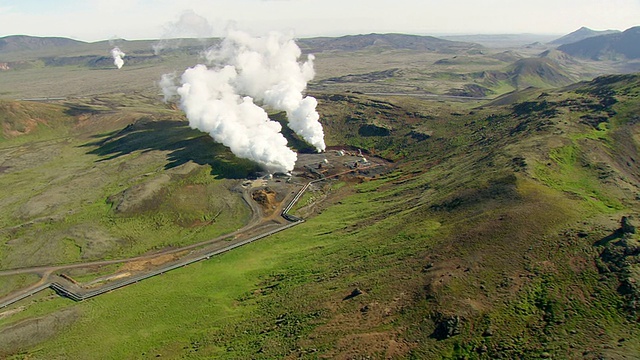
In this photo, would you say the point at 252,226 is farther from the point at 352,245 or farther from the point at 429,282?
the point at 429,282

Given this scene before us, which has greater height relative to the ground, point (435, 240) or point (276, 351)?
point (435, 240)

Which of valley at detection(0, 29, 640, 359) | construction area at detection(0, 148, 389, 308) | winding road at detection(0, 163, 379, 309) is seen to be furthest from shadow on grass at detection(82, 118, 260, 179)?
winding road at detection(0, 163, 379, 309)

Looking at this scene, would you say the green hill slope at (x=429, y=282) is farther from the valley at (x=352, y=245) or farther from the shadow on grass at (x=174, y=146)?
the shadow on grass at (x=174, y=146)

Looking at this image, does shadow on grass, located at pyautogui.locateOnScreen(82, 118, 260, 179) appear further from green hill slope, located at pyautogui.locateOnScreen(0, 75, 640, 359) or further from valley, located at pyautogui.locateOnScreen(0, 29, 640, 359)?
green hill slope, located at pyautogui.locateOnScreen(0, 75, 640, 359)

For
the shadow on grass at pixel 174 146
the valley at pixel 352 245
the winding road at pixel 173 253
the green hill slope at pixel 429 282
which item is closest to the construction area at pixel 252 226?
the winding road at pixel 173 253

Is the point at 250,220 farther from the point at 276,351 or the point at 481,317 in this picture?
the point at 481,317

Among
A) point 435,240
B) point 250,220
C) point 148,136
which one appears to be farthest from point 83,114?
point 435,240
